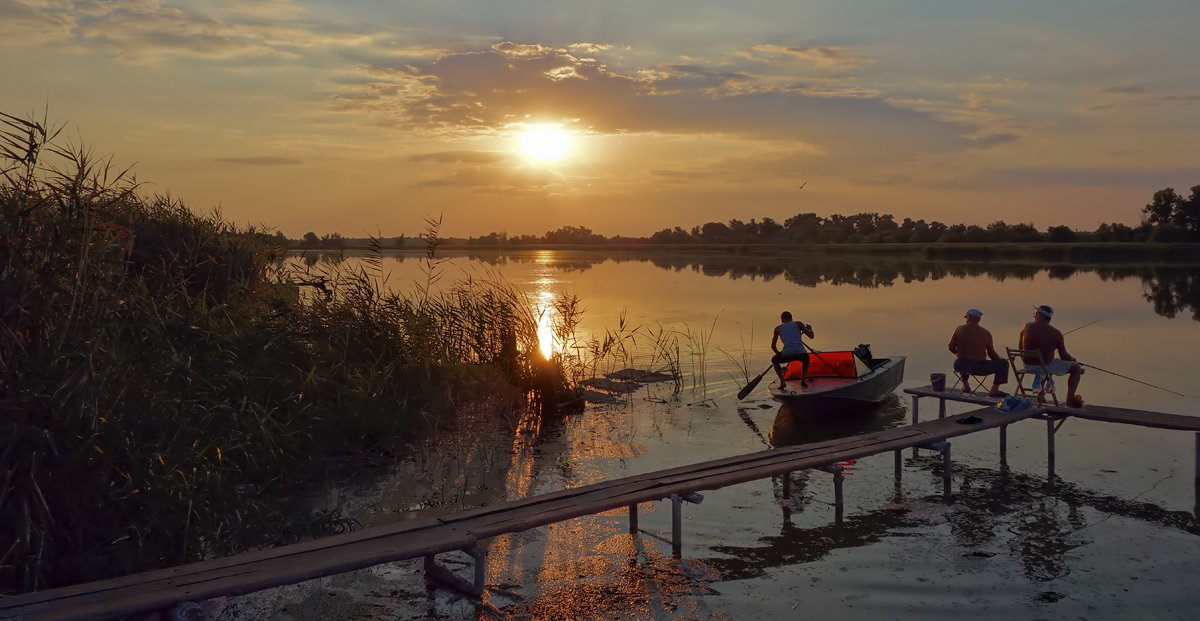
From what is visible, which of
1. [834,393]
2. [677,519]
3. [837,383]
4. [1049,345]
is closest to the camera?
[677,519]

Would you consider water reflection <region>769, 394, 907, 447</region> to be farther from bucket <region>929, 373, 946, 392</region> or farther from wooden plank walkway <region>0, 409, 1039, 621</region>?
wooden plank walkway <region>0, 409, 1039, 621</region>

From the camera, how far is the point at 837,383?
1535 cm

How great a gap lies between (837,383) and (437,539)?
10394 mm

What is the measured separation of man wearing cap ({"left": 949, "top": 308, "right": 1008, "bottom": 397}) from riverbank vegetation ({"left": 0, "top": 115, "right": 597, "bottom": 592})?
855 cm

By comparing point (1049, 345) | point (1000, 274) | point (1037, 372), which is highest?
point (1000, 274)

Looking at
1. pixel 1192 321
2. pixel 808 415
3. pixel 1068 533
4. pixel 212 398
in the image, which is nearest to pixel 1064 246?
pixel 1192 321

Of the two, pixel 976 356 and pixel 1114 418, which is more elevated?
pixel 976 356

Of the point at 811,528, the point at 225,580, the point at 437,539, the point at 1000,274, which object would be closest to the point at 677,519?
the point at 811,528

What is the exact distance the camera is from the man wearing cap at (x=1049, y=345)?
12.2m

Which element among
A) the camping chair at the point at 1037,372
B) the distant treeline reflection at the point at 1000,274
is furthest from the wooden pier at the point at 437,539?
the distant treeline reflection at the point at 1000,274

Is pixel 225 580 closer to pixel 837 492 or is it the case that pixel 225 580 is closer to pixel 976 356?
pixel 837 492

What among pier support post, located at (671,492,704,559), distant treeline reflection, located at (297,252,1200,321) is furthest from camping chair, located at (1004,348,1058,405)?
distant treeline reflection, located at (297,252,1200,321)

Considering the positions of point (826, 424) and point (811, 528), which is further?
point (826, 424)

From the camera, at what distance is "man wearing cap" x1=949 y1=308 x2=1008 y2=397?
42.7ft
